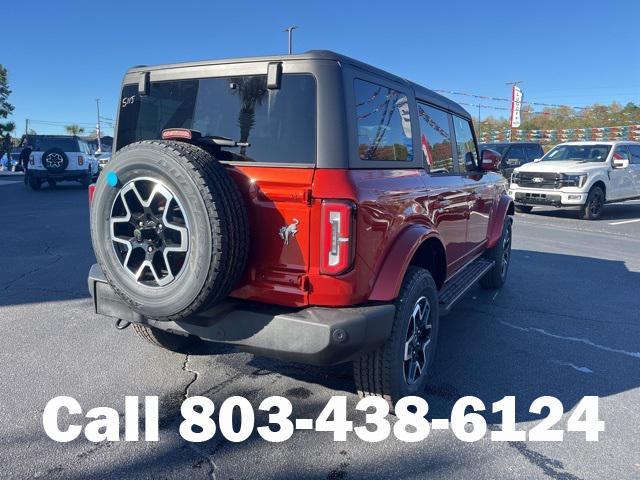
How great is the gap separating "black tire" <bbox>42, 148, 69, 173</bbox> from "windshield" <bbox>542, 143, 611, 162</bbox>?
580 inches

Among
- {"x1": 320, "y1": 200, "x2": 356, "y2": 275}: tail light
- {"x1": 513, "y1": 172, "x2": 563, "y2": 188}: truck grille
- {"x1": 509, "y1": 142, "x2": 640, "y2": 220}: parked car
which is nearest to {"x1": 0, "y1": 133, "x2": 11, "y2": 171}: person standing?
{"x1": 509, "y1": 142, "x2": 640, "y2": 220}: parked car

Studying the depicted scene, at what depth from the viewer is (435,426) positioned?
2.97 m

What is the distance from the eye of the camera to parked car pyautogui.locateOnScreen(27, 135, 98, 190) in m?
17.1

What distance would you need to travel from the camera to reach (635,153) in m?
13.9

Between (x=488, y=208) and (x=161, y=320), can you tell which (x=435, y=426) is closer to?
(x=161, y=320)

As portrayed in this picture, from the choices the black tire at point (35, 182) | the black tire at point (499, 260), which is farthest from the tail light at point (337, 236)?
the black tire at point (35, 182)

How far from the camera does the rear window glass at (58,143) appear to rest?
17656 mm

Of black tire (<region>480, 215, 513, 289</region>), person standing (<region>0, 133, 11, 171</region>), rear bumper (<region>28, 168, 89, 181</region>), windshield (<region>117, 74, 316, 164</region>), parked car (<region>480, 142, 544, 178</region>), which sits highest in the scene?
person standing (<region>0, 133, 11, 171</region>)

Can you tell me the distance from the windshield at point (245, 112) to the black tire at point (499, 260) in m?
3.57

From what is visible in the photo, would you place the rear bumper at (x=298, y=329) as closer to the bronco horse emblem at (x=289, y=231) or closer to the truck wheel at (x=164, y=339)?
the bronco horse emblem at (x=289, y=231)

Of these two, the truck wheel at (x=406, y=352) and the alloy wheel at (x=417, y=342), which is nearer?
the truck wheel at (x=406, y=352)

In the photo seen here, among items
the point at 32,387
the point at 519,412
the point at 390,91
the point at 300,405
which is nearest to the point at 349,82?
the point at 390,91

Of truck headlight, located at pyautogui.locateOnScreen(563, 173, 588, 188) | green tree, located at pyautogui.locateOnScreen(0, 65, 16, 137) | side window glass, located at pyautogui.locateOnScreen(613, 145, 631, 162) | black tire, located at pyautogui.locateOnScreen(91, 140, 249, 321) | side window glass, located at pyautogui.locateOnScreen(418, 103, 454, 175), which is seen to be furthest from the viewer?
green tree, located at pyautogui.locateOnScreen(0, 65, 16, 137)

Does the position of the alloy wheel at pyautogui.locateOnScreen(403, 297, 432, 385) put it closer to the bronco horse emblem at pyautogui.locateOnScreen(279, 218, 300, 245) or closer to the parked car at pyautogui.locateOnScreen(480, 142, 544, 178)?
the bronco horse emblem at pyautogui.locateOnScreen(279, 218, 300, 245)
